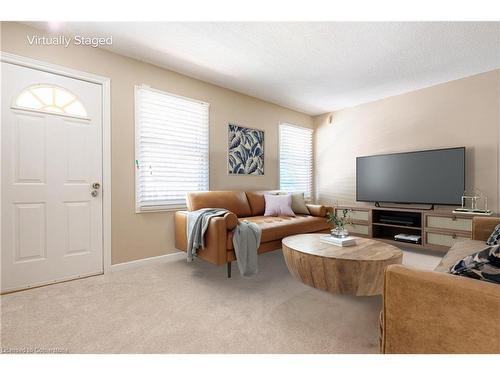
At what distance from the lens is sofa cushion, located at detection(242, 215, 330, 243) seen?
9.44ft

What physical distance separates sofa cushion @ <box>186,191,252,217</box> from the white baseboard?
66 cm

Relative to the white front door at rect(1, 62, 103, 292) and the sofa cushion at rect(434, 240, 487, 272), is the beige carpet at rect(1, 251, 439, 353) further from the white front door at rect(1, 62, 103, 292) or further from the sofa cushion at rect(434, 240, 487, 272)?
the sofa cushion at rect(434, 240, 487, 272)

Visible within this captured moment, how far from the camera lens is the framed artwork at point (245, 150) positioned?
3.92m

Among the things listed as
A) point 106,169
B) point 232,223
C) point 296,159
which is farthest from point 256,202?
point 106,169

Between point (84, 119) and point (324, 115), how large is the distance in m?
4.19

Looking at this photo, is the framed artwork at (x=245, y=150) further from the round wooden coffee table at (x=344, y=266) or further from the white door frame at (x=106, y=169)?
the round wooden coffee table at (x=344, y=266)

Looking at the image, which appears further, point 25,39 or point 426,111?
point 426,111

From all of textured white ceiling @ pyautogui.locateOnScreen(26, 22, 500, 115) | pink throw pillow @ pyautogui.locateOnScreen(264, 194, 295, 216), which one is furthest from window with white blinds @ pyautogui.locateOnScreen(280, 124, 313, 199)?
textured white ceiling @ pyautogui.locateOnScreen(26, 22, 500, 115)

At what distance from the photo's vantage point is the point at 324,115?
519cm

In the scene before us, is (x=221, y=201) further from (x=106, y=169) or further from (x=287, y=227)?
(x=106, y=169)

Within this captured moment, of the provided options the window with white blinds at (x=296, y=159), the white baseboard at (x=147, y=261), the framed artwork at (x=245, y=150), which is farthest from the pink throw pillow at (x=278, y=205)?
the white baseboard at (x=147, y=261)

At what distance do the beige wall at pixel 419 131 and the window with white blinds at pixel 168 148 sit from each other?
265 centimetres
